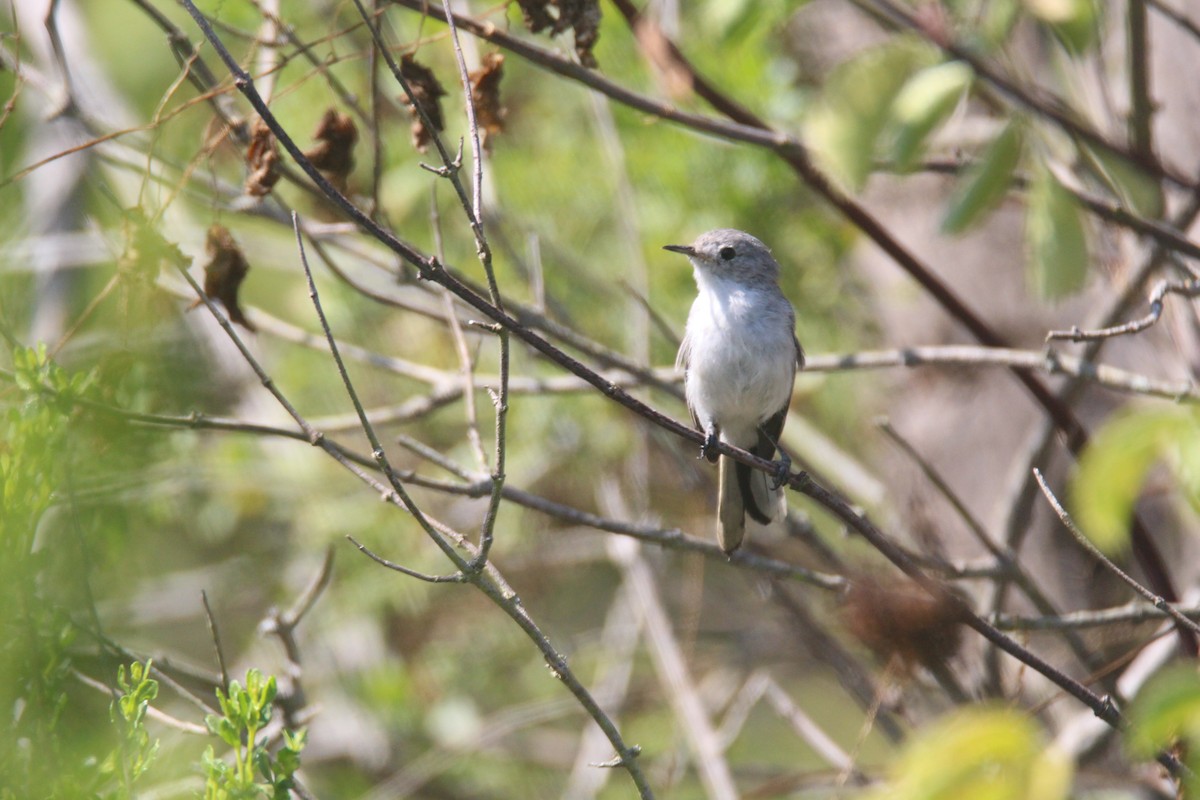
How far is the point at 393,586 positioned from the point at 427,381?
210 centimetres

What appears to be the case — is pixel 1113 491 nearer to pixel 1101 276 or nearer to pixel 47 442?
pixel 47 442

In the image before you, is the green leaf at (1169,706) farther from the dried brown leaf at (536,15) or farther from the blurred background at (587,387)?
the dried brown leaf at (536,15)

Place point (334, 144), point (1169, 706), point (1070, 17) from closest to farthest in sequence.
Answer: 1. point (1169, 706)
2. point (1070, 17)
3. point (334, 144)

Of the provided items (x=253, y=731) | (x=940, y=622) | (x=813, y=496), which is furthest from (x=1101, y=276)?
(x=253, y=731)

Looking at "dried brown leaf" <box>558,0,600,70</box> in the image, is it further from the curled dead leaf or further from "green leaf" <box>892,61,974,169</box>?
"green leaf" <box>892,61,974,169</box>

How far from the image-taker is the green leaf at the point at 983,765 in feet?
4.35

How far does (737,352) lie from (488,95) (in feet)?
4.20

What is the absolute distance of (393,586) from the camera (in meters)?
5.25

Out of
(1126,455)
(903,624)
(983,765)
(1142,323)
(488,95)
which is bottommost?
(983,765)

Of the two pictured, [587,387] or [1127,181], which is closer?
[1127,181]

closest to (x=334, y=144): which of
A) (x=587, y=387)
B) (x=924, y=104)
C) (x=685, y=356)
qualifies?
(x=587, y=387)

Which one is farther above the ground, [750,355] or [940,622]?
[750,355]

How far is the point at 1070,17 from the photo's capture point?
2182mm

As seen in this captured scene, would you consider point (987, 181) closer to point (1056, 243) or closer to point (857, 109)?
point (1056, 243)
